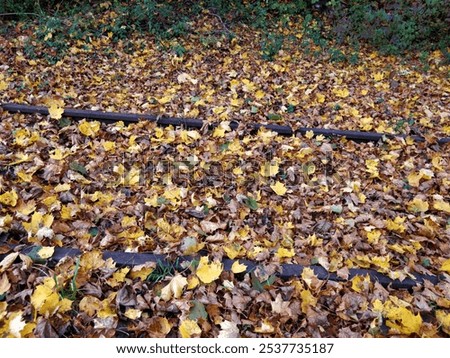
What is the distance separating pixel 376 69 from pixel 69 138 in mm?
5174

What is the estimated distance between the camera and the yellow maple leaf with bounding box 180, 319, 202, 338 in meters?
2.14

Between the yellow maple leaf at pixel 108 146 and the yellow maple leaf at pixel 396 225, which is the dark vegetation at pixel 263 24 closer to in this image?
the yellow maple leaf at pixel 108 146

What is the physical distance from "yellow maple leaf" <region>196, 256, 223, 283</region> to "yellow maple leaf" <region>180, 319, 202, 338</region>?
12.4 inches

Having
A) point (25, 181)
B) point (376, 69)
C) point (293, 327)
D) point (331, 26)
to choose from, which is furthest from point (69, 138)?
point (331, 26)

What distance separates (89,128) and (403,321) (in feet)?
11.0

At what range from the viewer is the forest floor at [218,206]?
2270mm

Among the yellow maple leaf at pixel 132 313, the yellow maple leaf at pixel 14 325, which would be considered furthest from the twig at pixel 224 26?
the yellow maple leaf at pixel 14 325

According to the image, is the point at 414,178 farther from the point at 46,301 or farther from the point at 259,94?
the point at 46,301

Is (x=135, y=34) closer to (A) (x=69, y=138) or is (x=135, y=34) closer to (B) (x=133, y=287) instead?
(A) (x=69, y=138)

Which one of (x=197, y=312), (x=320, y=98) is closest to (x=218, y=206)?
(x=197, y=312)

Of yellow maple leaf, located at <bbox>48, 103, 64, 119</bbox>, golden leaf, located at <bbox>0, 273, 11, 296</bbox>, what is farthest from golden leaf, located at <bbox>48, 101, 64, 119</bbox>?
golden leaf, located at <bbox>0, 273, 11, 296</bbox>

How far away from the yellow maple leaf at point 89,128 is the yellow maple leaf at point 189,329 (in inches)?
97.7

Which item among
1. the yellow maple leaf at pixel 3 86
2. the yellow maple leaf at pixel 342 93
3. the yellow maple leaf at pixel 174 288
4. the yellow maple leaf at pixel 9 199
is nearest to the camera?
the yellow maple leaf at pixel 174 288

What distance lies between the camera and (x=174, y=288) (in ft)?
7.78
